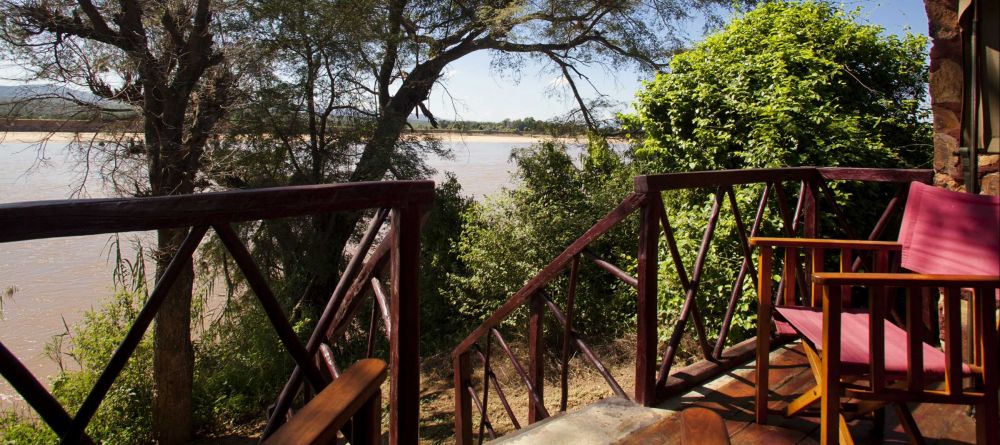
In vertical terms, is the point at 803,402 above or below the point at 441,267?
above

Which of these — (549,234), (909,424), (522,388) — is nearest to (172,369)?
(522,388)

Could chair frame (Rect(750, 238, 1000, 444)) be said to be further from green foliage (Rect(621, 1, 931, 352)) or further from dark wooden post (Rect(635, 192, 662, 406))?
green foliage (Rect(621, 1, 931, 352))

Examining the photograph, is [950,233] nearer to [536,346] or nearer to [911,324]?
[911,324]

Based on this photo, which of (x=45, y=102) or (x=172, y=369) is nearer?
(x=45, y=102)

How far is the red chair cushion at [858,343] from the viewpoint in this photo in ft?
5.57

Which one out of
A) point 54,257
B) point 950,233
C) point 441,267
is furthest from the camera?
point 54,257

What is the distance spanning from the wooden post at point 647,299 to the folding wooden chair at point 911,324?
1.19 ft

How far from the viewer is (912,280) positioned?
1536mm

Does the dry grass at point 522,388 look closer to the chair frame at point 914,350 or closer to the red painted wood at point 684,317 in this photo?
the red painted wood at point 684,317

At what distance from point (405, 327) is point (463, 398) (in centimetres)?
234

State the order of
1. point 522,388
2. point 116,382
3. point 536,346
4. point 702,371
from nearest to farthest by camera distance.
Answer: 1. point 702,371
2. point 536,346
3. point 522,388
4. point 116,382

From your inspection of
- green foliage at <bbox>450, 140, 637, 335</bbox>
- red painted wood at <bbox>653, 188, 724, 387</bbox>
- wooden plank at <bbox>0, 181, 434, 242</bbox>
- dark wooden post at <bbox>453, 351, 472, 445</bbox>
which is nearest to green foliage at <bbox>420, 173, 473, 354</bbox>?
green foliage at <bbox>450, 140, 637, 335</bbox>

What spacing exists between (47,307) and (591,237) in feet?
42.4

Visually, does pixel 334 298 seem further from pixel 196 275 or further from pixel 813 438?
pixel 196 275
